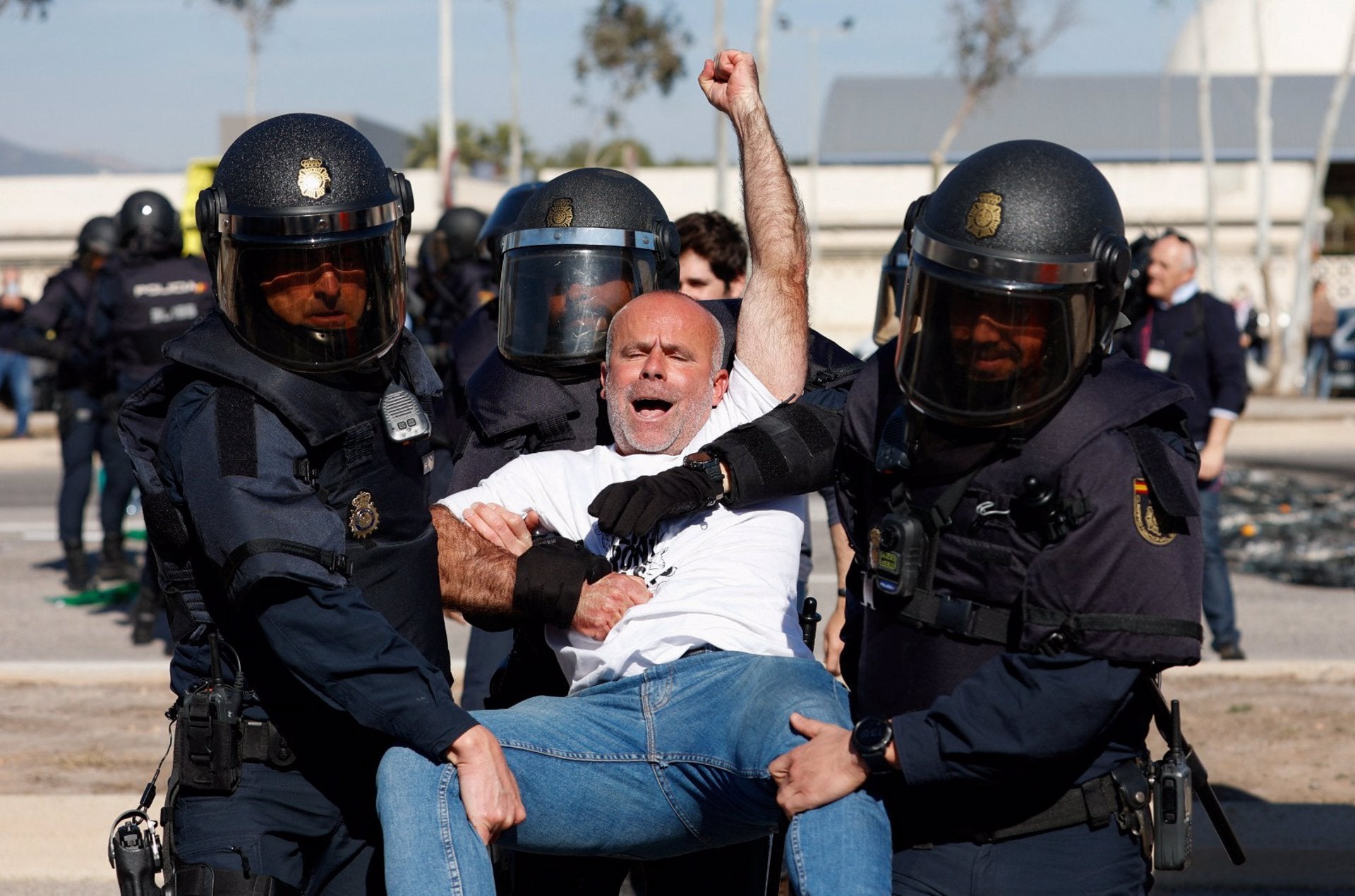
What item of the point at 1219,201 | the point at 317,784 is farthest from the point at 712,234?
the point at 1219,201

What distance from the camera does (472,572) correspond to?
3.40 metres

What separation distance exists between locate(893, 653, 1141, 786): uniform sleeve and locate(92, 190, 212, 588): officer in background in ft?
20.3

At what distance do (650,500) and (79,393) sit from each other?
709 centimetres

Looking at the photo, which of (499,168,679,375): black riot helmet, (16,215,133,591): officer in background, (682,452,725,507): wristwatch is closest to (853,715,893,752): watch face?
(682,452,725,507): wristwatch

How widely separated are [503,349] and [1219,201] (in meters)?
34.2

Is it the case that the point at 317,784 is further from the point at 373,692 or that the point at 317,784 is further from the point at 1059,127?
the point at 1059,127

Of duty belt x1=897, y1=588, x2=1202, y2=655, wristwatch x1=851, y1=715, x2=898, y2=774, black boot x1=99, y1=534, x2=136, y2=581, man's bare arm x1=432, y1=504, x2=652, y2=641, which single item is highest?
duty belt x1=897, y1=588, x2=1202, y2=655

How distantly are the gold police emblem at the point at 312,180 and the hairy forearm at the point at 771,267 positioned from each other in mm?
1255

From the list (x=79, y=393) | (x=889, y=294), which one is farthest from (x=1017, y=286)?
(x=79, y=393)

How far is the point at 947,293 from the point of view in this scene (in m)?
2.71

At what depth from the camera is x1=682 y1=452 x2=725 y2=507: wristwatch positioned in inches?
132

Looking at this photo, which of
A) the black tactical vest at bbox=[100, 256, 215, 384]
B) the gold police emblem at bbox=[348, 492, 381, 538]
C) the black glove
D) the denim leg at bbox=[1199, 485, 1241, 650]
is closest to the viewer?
the gold police emblem at bbox=[348, 492, 381, 538]

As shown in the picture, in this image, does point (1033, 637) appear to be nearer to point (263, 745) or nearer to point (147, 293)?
point (263, 745)

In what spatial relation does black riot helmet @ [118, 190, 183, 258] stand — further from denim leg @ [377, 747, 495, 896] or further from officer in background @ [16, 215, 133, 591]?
denim leg @ [377, 747, 495, 896]
